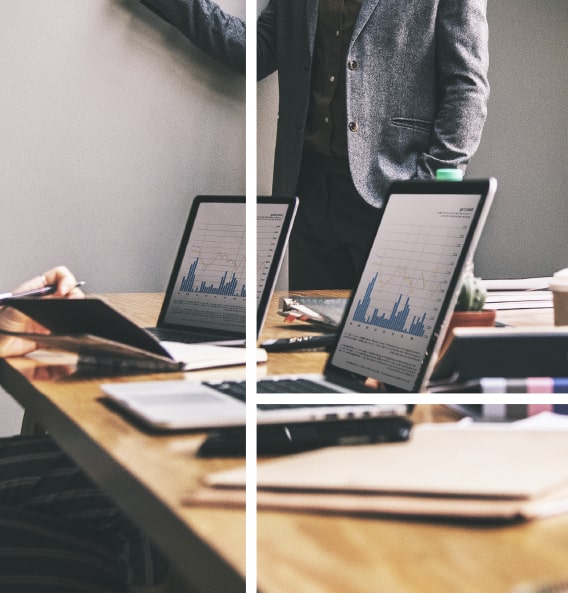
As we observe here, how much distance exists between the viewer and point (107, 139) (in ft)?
4.77

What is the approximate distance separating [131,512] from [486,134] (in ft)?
2.44

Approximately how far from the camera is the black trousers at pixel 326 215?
1147 millimetres

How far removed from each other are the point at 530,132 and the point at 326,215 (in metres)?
0.36

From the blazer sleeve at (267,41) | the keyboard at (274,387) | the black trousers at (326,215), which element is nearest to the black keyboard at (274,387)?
the keyboard at (274,387)

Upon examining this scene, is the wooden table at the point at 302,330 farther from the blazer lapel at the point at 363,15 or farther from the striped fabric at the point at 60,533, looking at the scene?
the blazer lapel at the point at 363,15

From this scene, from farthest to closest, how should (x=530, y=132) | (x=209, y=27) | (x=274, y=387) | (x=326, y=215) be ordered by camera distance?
(x=209, y=27) → (x=326, y=215) → (x=530, y=132) → (x=274, y=387)

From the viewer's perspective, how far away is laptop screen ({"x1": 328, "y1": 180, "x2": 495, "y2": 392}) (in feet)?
2.19

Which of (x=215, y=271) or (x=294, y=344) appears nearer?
(x=294, y=344)

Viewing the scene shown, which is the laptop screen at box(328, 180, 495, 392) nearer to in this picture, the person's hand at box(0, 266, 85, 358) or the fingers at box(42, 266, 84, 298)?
the person's hand at box(0, 266, 85, 358)

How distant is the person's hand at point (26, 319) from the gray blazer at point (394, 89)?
1.17 ft

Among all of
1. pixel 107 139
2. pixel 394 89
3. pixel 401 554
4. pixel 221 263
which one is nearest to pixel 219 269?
pixel 221 263

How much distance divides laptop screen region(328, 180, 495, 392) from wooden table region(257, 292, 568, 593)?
0.27 m

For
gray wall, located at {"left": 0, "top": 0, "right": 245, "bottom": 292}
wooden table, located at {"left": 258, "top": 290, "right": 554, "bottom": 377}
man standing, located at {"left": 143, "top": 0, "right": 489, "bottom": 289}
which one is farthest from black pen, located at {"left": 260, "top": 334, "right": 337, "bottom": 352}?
gray wall, located at {"left": 0, "top": 0, "right": 245, "bottom": 292}

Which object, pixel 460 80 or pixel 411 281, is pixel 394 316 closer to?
pixel 411 281
